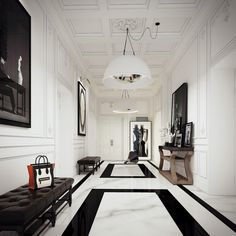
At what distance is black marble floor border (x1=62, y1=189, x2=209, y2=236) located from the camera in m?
2.59

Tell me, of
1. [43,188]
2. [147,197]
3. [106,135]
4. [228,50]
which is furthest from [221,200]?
[106,135]

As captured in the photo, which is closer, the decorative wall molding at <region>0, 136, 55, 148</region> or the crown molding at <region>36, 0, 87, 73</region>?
the decorative wall molding at <region>0, 136, 55, 148</region>

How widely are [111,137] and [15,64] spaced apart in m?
9.95

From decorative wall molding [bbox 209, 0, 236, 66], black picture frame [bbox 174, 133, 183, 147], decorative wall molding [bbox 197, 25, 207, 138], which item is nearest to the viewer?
decorative wall molding [bbox 209, 0, 236, 66]

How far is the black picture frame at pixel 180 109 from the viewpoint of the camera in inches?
238

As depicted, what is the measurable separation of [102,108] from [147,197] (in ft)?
29.6

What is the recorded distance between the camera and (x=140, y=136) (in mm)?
12414

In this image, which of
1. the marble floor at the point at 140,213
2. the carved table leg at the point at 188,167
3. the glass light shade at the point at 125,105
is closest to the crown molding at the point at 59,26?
the glass light shade at the point at 125,105

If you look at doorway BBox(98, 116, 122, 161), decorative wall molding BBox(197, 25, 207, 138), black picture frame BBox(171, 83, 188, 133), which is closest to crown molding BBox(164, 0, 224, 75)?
decorative wall molding BBox(197, 25, 207, 138)

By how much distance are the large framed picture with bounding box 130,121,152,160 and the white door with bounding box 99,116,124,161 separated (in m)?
0.71

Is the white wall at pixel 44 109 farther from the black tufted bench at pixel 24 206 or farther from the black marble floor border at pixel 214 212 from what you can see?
the black marble floor border at pixel 214 212

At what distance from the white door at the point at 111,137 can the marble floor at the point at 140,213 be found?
7.93 meters

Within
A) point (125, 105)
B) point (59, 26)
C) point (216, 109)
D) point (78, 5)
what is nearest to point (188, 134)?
point (216, 109)

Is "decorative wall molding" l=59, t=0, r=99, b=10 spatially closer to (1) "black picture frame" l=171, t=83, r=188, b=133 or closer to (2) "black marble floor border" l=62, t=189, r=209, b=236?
(1) "black picture frame" l=171, t=83, r=188, b=133
